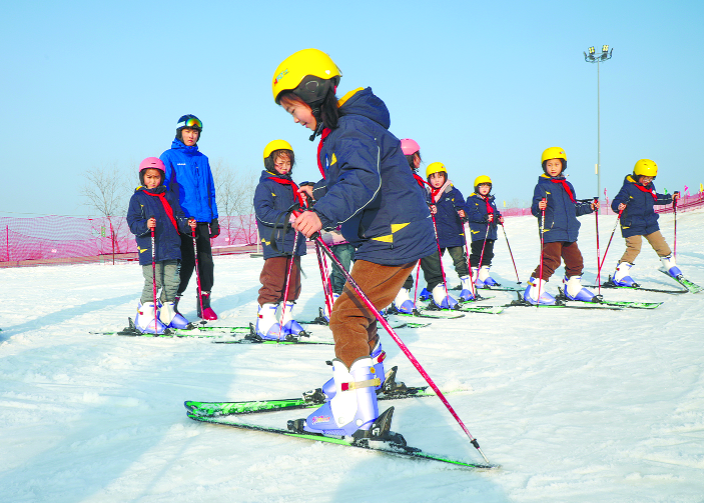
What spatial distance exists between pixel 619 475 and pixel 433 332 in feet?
11.5

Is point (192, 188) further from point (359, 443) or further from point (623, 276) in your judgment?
point (623, 276)

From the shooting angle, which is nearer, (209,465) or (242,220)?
(209,465)

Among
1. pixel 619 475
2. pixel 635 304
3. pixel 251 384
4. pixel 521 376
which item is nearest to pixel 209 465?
pixel 251 384

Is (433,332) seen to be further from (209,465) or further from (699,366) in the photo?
(209,465)

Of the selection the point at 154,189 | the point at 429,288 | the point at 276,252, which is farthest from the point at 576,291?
the point at 154,189

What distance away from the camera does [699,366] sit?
3.48m

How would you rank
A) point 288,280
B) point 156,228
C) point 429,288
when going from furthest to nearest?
point 429,288 → point 156,228 → point 288,280

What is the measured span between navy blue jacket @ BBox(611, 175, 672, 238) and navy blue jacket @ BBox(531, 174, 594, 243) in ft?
5.17

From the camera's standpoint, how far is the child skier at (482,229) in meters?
9.30

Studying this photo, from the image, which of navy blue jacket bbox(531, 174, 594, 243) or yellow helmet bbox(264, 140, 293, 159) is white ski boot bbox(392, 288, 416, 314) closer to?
navy blue jacket bbox(531, 174, 594, 243)

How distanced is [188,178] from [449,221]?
13.4 feet

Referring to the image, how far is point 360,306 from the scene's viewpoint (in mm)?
2604

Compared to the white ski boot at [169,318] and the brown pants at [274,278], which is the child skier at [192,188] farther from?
the brown pants at [274,278]

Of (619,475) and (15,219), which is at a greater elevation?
(15,219)
